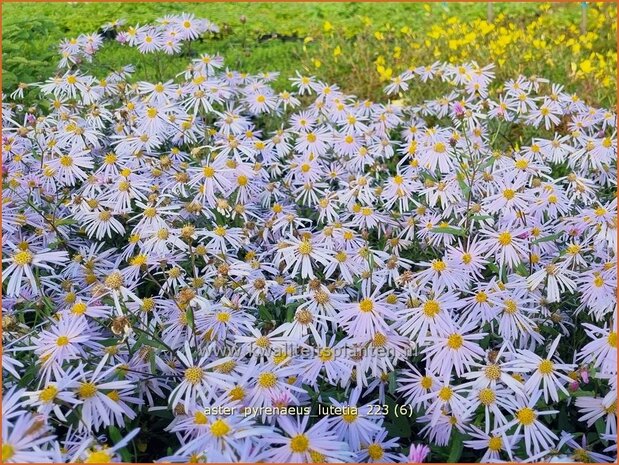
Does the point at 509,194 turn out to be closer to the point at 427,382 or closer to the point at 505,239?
the point at 505,239

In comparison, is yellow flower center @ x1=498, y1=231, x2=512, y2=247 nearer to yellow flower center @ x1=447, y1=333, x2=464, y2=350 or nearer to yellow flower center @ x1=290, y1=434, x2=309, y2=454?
yellow flower center @ x1=447, y1=333, x2=464, y2=350

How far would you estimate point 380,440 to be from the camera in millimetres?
946

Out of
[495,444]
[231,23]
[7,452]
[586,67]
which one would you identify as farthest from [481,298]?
[231,23]

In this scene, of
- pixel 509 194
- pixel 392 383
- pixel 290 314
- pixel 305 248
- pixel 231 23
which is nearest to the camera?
pixel 392 383

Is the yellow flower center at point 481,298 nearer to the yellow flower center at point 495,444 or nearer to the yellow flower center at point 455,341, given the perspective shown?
the yellow flower center at point 455,341

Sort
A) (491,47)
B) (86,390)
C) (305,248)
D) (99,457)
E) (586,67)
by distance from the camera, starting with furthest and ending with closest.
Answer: (491,47) < (586,67) < (305,248) < (86,390) < (99,457)

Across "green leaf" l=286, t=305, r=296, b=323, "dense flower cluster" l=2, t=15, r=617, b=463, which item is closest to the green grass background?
"dense flower cluster" l=2, t=15, r=617, b=463

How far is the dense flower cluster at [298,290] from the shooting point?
36.8 inches

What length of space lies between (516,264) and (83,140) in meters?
1.12

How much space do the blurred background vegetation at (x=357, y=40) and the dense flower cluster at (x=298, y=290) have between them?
28.6 inches

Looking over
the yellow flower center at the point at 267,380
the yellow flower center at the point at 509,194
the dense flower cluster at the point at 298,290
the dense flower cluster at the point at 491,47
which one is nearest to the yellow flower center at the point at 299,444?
the dense flower cluster at the point at 298,290

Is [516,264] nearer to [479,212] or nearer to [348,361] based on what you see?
[479,212]

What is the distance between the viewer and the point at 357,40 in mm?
3410

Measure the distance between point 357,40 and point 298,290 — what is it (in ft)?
8.09
